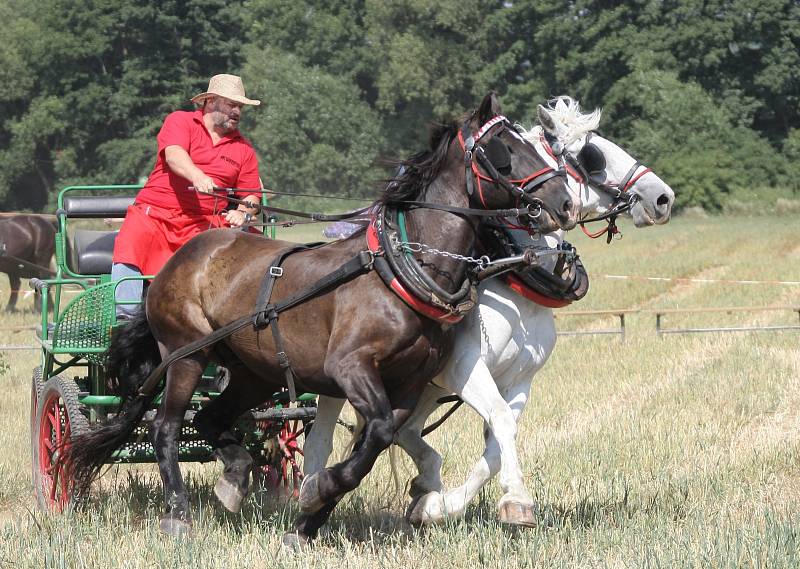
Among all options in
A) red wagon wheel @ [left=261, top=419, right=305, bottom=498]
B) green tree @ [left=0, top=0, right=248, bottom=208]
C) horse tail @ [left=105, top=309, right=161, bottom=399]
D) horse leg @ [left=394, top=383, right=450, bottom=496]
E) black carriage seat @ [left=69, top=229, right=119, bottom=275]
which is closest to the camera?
horse leg @ [left=394, top=383, right=450, bottom=496]

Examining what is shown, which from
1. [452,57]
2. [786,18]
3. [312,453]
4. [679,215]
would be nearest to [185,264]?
[312,453]

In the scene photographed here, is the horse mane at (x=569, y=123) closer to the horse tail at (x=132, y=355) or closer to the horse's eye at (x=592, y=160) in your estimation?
the horse's eye at (x=592, y=160)

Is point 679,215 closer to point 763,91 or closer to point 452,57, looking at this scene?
point 763,91

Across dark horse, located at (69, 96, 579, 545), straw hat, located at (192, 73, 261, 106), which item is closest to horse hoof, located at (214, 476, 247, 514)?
dark horse, located at (69, 96, 579, 545)

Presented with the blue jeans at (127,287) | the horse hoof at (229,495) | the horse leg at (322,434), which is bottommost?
the horse hoof at (229,495)

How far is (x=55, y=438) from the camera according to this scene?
22.3ft

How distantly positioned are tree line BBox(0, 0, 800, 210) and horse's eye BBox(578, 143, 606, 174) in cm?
3908

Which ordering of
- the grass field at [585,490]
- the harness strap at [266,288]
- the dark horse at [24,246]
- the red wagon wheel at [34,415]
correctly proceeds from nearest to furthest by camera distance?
the grass field at [585,490]
the harness strap at [266,288]
the red wagon wheel at [34,415]
the dark horse at [24,246]

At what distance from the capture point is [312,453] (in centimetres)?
633

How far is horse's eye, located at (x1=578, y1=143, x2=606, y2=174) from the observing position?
608 centimetres

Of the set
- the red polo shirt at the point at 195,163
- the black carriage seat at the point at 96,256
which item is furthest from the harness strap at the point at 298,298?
the black carriage seat at the point at 96,256

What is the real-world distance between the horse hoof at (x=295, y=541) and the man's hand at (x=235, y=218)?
6.23 ft

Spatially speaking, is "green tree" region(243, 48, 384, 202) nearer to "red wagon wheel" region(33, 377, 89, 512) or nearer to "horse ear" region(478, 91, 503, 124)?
"red wagon wheel" region(33, 377, 89, 512)

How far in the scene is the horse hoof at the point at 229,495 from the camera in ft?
19.5
